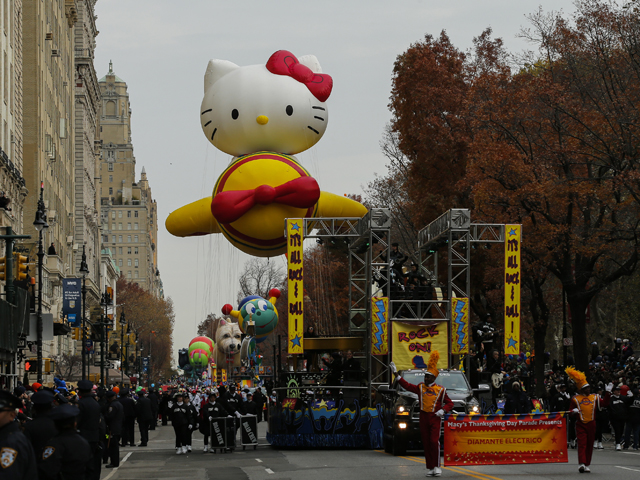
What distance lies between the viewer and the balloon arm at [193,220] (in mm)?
26234

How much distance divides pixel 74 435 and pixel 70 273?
69659 mm

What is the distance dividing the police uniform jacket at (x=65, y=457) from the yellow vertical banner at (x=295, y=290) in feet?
52.7

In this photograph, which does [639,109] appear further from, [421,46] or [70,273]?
[70,273]

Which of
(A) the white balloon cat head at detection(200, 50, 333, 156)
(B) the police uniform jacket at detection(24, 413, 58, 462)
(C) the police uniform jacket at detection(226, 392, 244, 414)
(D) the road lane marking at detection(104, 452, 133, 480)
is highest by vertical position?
(A) the white balloon cat head at detection(200, 50, 333, 156)

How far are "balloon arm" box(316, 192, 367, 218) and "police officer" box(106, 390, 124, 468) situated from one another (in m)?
7.58

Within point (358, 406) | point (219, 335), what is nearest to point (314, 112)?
point (358, 406)

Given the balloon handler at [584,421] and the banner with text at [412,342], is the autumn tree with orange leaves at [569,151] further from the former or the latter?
the balloon handler at [584,421]

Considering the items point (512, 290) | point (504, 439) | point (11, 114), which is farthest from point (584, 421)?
point (11, 114)

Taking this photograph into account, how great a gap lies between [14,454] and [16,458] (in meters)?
0.03

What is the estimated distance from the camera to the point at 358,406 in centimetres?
2380

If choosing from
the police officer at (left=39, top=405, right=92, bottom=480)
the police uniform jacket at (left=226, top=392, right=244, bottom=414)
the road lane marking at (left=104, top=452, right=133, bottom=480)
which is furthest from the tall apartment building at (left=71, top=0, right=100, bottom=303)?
the police officer at (left=39, top=405, right=92, bottom=480)

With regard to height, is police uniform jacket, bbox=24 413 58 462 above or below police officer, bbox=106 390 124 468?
above

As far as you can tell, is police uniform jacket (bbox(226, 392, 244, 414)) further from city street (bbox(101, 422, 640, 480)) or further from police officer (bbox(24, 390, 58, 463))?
police officer (bbox(24, 390, 58, 463))

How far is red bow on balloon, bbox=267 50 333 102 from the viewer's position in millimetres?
25203
